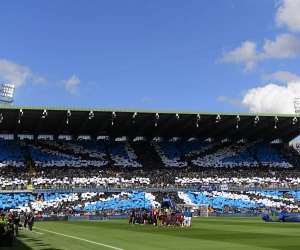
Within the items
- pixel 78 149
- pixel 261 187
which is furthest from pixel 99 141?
pixel 261 187

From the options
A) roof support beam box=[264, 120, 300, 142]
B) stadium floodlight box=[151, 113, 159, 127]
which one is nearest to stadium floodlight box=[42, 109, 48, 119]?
stadium floodlight box=[151, 113, 159, 127]

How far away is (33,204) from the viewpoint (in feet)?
196

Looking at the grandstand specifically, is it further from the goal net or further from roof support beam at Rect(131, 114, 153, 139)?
the goal net

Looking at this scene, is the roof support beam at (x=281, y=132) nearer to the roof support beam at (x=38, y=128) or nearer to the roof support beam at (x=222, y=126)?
the roof support beam at (x=222, y=126)

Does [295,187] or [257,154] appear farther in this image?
[257,154]

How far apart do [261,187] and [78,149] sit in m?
31.4

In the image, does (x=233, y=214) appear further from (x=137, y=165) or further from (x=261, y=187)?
(x=137, y=165)

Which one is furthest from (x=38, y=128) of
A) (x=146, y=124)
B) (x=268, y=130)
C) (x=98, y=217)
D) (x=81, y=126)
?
(x=268, y=130)

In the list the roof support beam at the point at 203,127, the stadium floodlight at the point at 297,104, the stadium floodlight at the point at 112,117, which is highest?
the stadium floodlight at the point at 297,104

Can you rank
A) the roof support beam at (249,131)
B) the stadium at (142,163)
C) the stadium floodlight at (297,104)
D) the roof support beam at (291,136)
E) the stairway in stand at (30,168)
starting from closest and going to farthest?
the stadium at (142,163) → the stairway in stand at (30,168) → the roof support beam at (249,131) → the roof support beam at (291,136) → the stadium floodlight at (297,104)

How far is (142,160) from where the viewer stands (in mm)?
76812

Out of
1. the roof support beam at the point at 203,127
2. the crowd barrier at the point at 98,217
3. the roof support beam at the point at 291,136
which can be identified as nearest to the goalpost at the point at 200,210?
the crowd barrier at the point at 98,217

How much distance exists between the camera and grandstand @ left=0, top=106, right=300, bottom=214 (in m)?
63.7

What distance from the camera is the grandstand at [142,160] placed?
63688 mm
